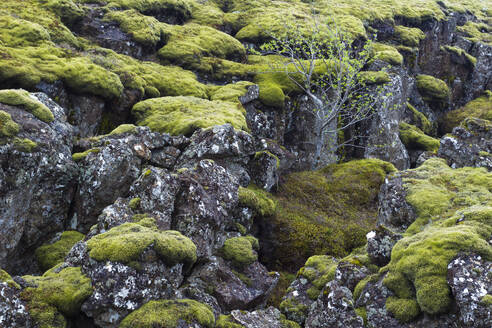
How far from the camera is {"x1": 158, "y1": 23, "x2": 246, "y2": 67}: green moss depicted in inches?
1241

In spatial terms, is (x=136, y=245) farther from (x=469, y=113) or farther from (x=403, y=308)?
(x=469, y=113)

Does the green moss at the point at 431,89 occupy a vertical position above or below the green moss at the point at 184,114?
below

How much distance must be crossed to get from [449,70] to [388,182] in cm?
4692

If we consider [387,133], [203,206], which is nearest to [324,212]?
[203,206]

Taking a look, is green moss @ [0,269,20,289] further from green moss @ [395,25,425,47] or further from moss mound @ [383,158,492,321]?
green moss @ [395,25,425,47]

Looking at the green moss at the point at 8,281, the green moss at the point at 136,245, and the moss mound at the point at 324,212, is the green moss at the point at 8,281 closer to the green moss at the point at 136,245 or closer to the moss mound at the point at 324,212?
the green moss at the point at 136,245

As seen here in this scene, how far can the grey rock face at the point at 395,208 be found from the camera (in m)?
13.3

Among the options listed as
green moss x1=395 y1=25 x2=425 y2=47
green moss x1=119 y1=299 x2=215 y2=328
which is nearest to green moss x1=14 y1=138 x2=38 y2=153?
green moss x1=119 y1=299 x2=215 y2=328

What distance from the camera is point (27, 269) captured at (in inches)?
516

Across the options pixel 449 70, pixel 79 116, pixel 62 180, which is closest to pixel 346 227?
pixel 62 180

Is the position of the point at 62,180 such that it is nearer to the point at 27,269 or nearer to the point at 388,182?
the point at 27,269

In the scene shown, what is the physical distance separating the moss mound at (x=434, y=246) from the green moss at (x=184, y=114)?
38.7 ft

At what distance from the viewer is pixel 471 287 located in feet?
25.8

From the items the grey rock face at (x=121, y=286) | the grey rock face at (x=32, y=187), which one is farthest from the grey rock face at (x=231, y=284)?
the grey rock face at (x=32, y=187)
